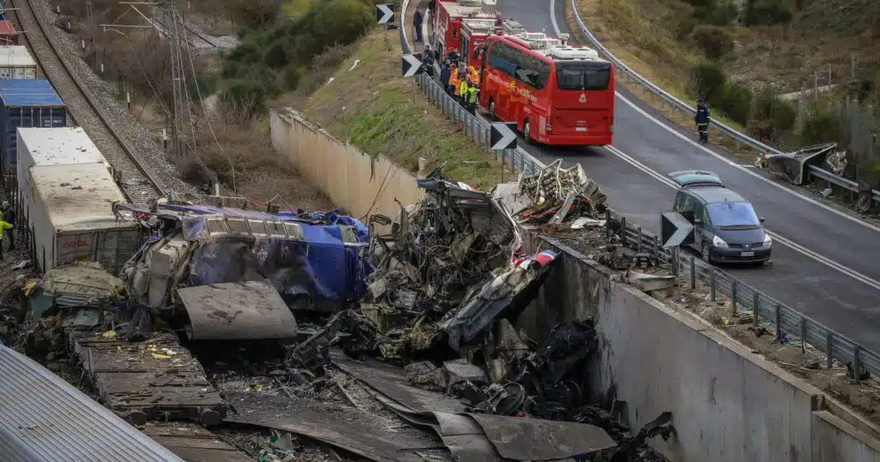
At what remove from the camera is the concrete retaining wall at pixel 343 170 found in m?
33.0

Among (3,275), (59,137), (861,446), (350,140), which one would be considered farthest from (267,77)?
(861,446)

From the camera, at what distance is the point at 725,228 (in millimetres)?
23141

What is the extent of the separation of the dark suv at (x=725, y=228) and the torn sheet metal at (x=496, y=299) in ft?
10.8

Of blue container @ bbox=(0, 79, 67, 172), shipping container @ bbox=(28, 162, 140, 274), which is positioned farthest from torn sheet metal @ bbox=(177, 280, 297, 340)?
blue container @ bbox=(0, 79, 67, 172)

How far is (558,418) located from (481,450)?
116 inches

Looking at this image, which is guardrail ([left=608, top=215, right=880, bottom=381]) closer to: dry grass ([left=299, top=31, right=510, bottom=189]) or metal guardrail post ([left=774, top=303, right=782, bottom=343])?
metal guardrail post ([left=774, top=303, right=782, bottom=343])

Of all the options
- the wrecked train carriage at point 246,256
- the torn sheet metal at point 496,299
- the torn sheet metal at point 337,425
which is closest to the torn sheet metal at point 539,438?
the torn sheet metal at point 337,425

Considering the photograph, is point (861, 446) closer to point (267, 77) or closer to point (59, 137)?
point (59, 137)

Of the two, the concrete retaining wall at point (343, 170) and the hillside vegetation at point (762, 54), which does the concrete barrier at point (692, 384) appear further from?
the hillside vegetation at point (762, 54)

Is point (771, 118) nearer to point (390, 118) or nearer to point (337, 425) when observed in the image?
point (390, 118)

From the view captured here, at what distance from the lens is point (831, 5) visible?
66.1m

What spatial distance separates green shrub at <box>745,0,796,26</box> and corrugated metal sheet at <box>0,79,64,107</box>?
124 ft

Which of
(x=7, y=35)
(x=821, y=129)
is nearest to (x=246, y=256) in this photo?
(x=821, y=129)

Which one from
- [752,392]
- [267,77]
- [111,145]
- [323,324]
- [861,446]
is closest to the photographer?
[861,446]
